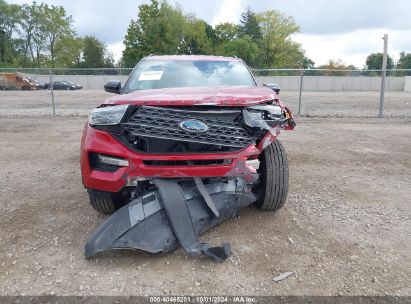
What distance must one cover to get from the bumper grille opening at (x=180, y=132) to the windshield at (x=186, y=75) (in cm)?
109

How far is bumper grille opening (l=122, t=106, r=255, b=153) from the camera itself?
117 inches

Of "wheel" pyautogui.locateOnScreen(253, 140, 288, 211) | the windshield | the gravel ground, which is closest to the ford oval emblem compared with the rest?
"wheel" pyautogui.locateOnScreen(253, 140, 288, 211)

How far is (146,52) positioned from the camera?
56344 millimetres

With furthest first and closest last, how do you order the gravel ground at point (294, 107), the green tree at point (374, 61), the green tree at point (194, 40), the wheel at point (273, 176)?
the green tree at point (374, 61) → the green tree at point (194, 40) → the gravel ground at point (294, 107) → the wheel at point (273, 176)

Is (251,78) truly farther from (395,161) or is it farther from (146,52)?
(146,52)

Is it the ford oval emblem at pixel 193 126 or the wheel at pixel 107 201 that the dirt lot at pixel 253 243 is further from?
the ford oval emblem at pixel 193 126

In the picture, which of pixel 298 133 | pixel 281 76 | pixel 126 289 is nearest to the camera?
pixel 126 289

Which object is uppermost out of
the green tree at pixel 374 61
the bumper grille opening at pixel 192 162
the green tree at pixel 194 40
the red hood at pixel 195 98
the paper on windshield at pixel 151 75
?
the green tree at pixel 194 40

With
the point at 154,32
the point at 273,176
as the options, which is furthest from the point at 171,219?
the point at 154,32

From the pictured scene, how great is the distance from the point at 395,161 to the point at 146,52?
53958 millimetres

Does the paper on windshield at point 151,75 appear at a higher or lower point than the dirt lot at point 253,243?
higher

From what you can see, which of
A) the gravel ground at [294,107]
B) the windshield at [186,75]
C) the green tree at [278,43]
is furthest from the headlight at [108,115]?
the green tree at [278,43]

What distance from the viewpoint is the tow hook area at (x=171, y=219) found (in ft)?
9.35

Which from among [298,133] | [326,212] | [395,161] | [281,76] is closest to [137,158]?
[326,212]
